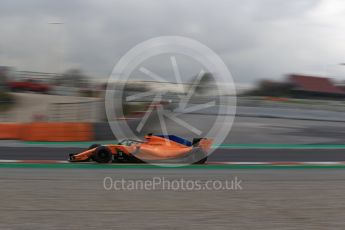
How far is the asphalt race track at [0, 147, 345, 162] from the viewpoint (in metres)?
12.6

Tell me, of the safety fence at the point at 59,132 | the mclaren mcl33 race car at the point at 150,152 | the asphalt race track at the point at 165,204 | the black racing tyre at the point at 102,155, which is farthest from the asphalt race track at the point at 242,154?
the asphalt race track at the point at 165,204

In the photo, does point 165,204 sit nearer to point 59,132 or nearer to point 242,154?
point 242,154

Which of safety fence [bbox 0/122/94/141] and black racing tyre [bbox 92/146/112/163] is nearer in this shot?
black racing tyre [bbox 92/146/112/163]

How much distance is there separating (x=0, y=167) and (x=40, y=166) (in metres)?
0.77

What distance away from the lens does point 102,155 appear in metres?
11.0

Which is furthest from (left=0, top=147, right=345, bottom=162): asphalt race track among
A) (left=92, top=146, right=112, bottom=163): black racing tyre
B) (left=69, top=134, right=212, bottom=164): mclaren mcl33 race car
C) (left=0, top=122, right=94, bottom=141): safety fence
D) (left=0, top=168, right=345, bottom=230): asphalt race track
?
(left=0, top=168, right=345, bottom=230): asphalt race track

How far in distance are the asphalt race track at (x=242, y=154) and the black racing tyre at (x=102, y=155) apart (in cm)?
158

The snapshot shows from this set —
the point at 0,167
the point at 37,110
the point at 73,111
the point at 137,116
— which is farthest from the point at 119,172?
the point at 37,110

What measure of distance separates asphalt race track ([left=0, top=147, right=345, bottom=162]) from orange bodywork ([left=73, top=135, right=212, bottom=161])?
1.39m

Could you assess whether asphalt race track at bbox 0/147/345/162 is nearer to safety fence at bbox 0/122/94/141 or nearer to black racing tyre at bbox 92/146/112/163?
black racing tyre at bbox 92/146/112/163

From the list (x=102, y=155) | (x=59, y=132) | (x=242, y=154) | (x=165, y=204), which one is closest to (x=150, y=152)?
(x=102, y=155)

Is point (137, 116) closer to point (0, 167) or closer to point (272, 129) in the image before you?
point (272, 129)

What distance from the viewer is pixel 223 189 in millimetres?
7855

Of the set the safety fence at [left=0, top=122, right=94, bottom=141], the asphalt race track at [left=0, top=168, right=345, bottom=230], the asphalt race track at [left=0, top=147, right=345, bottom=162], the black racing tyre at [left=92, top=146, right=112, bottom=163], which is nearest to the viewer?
the asphalt race track at [left=0, top=168, right=345, bottom=230]
